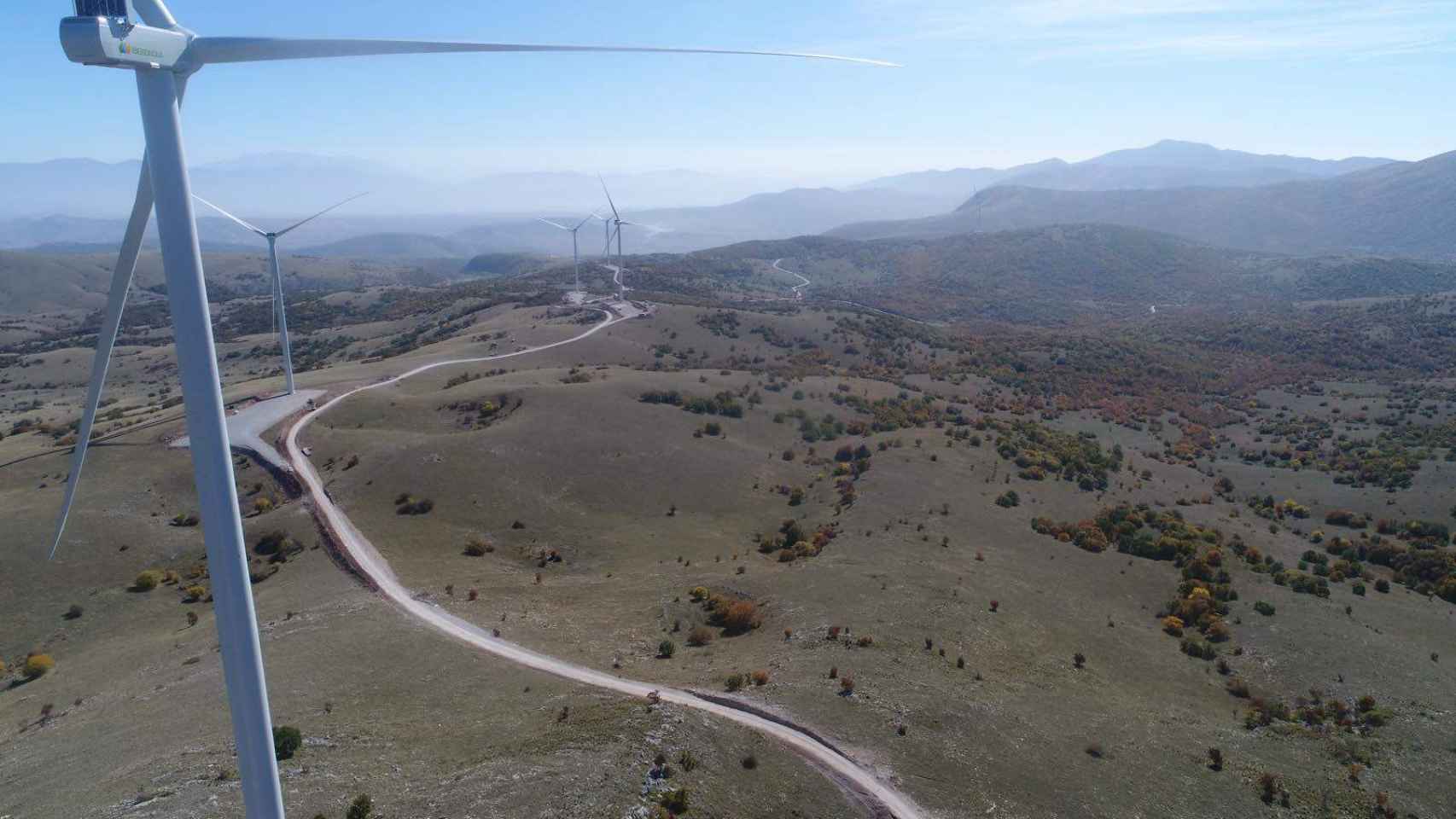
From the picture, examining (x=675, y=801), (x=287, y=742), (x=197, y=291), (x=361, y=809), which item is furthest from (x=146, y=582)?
(x=197, y=291)

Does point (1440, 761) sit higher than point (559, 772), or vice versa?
point (559, 772)

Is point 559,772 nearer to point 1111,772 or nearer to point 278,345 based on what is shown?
point 1111,772

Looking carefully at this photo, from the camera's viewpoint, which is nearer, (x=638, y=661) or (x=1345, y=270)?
(x=638, y=661)

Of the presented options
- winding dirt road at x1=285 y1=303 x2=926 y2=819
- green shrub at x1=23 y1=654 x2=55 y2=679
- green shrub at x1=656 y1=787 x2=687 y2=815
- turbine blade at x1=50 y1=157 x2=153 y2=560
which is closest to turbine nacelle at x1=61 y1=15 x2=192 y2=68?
turbine blade at x1=50 y1=157 x2=153 y2=560

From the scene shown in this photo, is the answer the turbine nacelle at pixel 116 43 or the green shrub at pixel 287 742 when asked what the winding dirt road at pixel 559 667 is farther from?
the turbine nacelle at pixel 116 43

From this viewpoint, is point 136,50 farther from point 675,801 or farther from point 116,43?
point 675,801

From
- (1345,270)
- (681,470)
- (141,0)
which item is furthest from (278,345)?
(1345,270)
